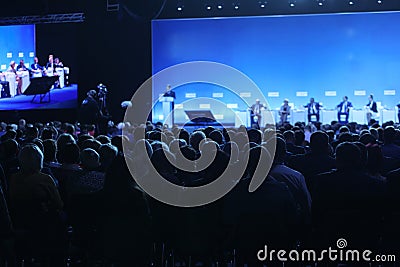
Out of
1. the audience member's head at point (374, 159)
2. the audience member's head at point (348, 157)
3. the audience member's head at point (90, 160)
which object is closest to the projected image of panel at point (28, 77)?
the audience member's head at point (90, 160)

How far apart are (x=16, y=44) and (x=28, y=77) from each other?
1.11m

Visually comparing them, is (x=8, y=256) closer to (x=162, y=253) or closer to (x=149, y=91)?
(x=162, y=253)

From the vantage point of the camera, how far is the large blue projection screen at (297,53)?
1680 cm

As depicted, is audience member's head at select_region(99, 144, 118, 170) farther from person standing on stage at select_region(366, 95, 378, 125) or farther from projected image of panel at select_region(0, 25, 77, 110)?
person standing on stage at select_region(366, 95, 378, 125)

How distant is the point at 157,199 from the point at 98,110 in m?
10.5

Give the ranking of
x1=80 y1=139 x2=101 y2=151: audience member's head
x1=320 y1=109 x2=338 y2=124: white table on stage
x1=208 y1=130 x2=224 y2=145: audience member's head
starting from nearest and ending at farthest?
x1=80 y1=139 x2=101 y2=151: audience member's head → x1=208 y1=130 x2=224 y2=145: audience member's head → x1=320 y1=109 x2=338 y2=124: white table on stage

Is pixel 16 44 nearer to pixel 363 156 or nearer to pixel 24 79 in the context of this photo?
pixel 24 79

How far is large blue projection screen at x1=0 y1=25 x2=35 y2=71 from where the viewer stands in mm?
15141

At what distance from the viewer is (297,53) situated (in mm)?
17391

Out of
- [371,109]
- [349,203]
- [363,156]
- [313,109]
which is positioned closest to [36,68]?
[313,109]

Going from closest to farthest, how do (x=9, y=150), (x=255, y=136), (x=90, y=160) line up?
(x=90, y=160), (x=9, y=150), (x=255, y=136)

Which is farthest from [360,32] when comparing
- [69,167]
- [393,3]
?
[69,167]

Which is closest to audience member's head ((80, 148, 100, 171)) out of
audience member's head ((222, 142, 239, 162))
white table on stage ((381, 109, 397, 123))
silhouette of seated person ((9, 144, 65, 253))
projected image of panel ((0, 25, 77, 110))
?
silhouette of seated person ((9, 144, 65, 253))

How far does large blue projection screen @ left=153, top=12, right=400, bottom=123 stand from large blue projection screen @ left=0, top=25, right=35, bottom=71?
4093 millimetres
